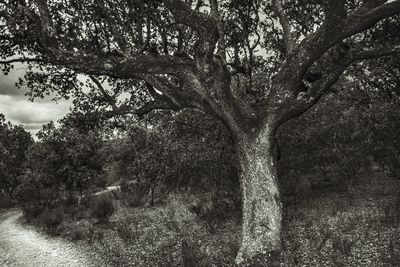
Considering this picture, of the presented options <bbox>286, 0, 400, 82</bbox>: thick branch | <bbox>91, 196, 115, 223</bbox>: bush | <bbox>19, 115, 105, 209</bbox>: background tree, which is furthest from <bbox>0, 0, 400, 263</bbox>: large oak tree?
<bbox>19, 115, 105, 209</bbox>: background tree

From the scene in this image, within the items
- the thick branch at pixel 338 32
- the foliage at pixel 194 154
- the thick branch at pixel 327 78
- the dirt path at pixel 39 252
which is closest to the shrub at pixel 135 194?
the dirt path at pixel 39 252

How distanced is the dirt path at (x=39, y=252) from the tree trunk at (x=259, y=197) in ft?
13.9

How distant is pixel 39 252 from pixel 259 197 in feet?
25.6

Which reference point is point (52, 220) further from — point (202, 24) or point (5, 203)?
point (5, 203)

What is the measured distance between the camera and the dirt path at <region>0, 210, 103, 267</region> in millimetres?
8445

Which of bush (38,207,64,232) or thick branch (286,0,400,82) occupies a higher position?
thick branch (286,0,400,82)

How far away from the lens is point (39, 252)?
9.77 m

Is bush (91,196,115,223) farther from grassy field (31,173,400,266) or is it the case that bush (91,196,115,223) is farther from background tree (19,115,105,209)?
background tree (19,115,105,209)

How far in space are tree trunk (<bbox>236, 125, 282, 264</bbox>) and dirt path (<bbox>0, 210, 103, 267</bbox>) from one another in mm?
4238

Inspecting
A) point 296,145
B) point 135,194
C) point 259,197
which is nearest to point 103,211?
point 135,194

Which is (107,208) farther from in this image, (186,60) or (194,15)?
(194,15)

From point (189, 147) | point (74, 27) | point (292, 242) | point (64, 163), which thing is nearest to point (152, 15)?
point (74, 27)

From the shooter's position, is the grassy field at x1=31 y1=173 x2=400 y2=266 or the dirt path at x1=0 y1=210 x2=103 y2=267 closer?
the grassy field at x1=31 y1=173 x2=400 y2=266

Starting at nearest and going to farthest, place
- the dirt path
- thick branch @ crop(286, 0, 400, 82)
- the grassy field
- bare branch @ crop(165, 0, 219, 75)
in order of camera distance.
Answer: thick branch @ crop(286, 0, 400, 82), the grassy field, bare branch @ crop(165, 0, 219, 75), the dirt path
